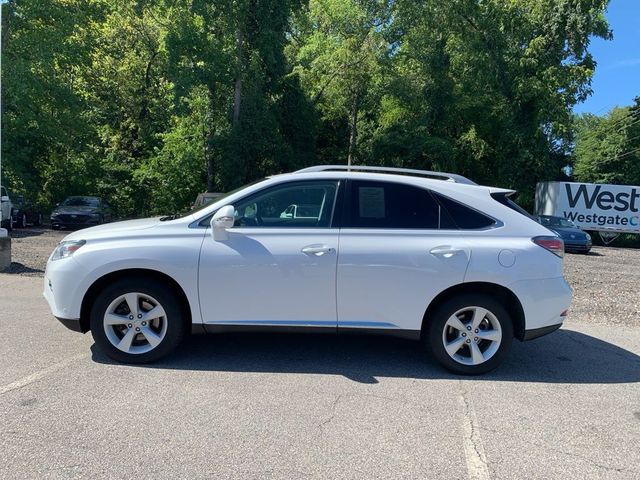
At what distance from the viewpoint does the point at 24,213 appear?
22.0 m

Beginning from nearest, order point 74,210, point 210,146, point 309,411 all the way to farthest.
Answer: point 309,411 < point 74,210 < point 210,146

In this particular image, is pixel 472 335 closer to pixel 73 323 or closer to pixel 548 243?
pixel 548 243

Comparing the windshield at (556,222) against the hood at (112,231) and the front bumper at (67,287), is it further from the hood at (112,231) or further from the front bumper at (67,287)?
the front bumper at (67,287)

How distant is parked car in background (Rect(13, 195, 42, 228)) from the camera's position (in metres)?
21.1

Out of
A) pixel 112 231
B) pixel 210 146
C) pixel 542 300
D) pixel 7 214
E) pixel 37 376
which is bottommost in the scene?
pixel 37 376

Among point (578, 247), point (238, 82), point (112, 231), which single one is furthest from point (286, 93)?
point (112, 231)

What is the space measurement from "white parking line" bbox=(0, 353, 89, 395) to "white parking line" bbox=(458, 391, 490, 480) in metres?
3.49

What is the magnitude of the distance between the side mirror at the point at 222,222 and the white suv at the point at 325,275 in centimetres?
1

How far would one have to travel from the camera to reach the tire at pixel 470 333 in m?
4.90

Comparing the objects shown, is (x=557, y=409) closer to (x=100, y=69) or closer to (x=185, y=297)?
(x=185, y=297)

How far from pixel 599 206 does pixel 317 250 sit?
86.1ft

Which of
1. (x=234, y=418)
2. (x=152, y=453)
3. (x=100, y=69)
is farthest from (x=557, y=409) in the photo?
(x=100, y=69)

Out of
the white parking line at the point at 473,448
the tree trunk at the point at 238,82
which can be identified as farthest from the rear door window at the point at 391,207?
the tree trunk at the point at 238,82

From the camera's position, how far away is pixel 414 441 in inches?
144
